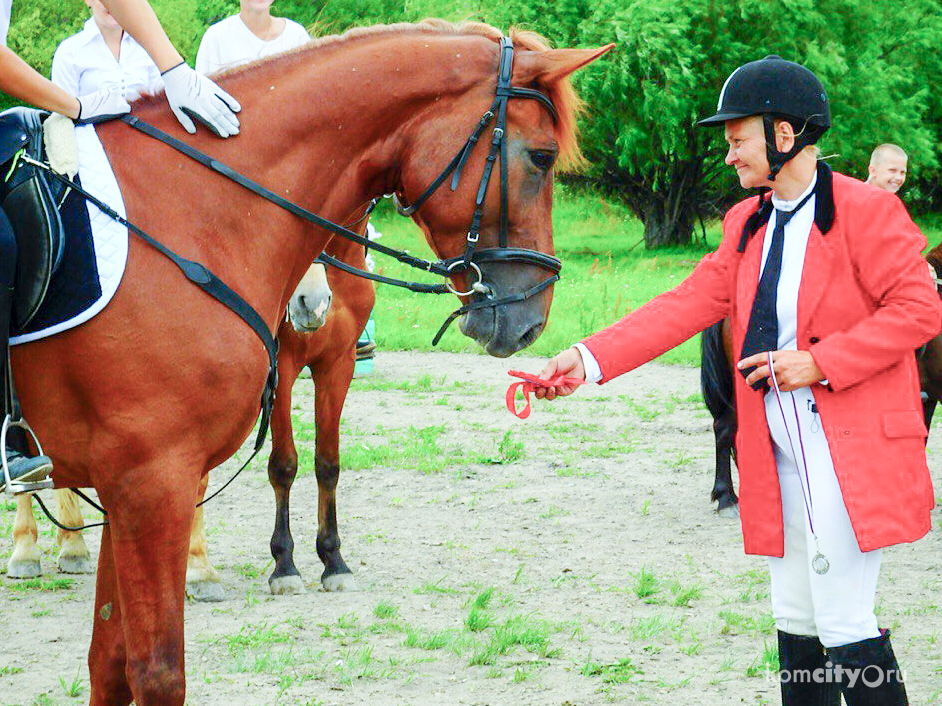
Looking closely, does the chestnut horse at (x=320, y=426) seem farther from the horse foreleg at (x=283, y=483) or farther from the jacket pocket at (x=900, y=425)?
the jacket pocket at (x=900, y=425)

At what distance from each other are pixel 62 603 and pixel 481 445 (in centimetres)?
370

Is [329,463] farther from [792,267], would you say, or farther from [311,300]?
[792,267]

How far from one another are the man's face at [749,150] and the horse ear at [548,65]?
0.46 metres

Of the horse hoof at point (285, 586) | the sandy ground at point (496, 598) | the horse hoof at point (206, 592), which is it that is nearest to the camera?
the sandy ground at point (496, 598)

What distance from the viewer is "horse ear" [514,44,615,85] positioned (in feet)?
10.0

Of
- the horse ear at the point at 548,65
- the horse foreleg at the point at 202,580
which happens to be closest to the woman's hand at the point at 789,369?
the horse ear at the point at 548,65

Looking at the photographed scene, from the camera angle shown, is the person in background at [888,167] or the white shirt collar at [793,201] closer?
the white shirt collar at [793,201]

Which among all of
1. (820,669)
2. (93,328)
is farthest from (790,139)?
(93,328)

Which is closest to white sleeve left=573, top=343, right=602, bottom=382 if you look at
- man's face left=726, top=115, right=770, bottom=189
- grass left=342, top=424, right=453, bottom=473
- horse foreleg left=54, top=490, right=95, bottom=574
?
man's face left=726, top=115, right=770, bottom=189

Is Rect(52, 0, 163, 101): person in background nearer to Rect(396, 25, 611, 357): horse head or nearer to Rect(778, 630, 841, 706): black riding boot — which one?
Rect(396, 25, 611, 357): horse head

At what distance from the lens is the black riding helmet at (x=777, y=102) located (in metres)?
2.80

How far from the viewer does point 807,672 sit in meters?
3.06

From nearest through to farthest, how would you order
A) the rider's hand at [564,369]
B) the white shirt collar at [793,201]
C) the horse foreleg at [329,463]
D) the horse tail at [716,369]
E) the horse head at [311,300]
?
the white shirt collar at [793,201] → the rider's hand at [564,369] → the horse head at [311,300] → the horse foreleg at [329,463] → the horse tail at [716,369]

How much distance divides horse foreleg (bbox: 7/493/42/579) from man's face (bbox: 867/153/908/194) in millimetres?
5238
